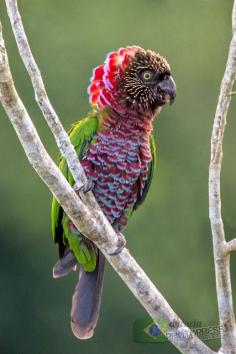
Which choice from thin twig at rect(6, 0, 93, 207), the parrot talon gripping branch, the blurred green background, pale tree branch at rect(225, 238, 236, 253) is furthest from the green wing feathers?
the blurred green background

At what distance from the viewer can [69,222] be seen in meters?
2.30

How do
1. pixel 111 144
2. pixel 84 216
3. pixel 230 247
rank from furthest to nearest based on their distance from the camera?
pixel 111 144, pixel 230 247, pixel 84 216

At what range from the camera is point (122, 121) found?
228 cm

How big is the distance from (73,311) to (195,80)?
1.61 m

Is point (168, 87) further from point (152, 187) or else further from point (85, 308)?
point (152, 187)

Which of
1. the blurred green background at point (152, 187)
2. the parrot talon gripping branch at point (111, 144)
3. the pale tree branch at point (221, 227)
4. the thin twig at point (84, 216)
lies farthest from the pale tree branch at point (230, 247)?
the blurred green background at point (152, 187)

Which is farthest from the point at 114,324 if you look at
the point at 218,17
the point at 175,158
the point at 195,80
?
the point at 218,17

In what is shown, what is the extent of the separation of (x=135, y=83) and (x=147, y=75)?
0.19 feet


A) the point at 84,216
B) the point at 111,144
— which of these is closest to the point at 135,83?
the point at 111,144

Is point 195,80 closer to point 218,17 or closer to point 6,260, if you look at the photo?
point 218,17

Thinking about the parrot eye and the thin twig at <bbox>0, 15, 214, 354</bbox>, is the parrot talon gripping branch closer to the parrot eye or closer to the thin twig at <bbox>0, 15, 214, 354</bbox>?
the parrot eye

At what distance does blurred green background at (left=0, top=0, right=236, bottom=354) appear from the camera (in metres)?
3.34

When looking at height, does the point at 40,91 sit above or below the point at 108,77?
above

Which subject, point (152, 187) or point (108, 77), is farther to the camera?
point (152, 187)
